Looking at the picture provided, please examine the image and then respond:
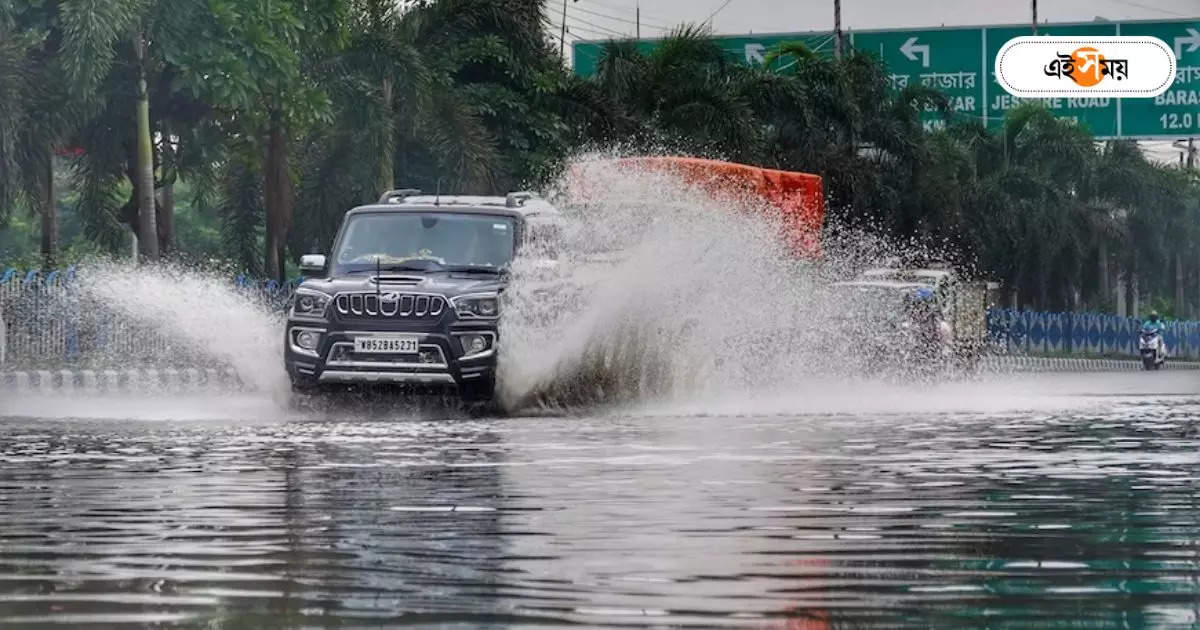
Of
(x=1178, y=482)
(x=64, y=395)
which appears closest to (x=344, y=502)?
(x=1178, y=482)

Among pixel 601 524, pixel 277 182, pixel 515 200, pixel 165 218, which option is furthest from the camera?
pixel 165 218

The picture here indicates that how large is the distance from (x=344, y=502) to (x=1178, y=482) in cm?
413

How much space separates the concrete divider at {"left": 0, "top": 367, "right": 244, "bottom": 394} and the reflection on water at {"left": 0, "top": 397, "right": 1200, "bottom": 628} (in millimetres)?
12971

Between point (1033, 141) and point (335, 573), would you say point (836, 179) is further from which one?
point (335, 573)

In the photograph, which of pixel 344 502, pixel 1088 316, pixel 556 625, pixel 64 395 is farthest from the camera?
pixel 1088 316

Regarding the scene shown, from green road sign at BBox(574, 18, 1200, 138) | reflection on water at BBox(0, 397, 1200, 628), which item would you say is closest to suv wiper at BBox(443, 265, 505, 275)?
reflection on water at BBox(0, 397, 1200, 628)

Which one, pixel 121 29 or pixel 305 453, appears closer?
pixel 305 453

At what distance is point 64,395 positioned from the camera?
94.3ft

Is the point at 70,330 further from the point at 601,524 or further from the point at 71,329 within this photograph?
the point at 601,524

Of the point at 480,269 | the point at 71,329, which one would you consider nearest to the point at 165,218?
the point at 71,329

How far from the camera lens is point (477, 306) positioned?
66.8ft

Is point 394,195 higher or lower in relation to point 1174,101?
lower

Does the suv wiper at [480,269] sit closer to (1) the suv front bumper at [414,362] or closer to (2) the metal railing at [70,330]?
(1) the suv front bumper at [414,362]

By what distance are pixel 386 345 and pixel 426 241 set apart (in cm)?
157
